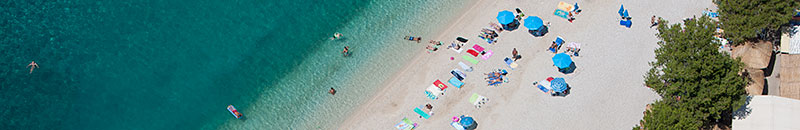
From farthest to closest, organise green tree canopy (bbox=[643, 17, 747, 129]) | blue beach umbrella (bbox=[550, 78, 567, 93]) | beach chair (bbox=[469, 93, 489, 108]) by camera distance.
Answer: beach chair (bbox=[469, 93, 489, 108]) < blue beach umbrella (bbox=[550, 78, 567, 93]) < green tree canopy (bbox=[643, 17, 747, 129])

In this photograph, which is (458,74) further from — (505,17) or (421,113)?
(505,17)

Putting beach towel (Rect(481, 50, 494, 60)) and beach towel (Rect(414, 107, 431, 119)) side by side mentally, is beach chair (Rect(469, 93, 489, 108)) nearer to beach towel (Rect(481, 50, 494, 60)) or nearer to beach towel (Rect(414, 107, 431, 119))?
beach towel (Rect(414, 107, 431, 119))

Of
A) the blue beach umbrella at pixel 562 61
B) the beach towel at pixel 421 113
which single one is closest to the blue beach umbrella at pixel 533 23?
the blue beach umbrella at pixel 562 61

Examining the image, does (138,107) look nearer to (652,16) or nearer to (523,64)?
(523,64)

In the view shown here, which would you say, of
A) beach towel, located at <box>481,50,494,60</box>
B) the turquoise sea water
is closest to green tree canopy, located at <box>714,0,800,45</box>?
beach towel, located at <box>481,50,494,60</box>

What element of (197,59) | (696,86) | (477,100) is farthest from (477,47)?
(197,59)

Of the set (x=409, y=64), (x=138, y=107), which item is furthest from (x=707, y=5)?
(x=138, y=107)

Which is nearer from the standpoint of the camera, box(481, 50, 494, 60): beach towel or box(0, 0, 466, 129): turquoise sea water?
box(481, 50, 494, 60): beach towel
